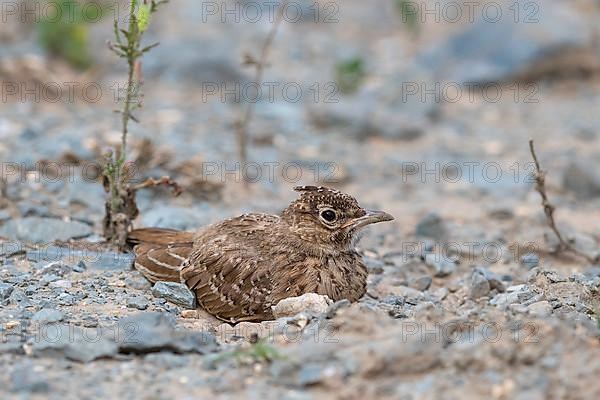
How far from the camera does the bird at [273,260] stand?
20.7 ft

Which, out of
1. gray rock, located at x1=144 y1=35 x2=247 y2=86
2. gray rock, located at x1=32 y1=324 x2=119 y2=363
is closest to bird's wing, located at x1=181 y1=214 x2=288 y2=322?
gray rock, located at x1=32 y1=324 x2=119 y2=363

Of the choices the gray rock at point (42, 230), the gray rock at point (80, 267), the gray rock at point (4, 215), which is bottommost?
the gray rock at point (80, 267)

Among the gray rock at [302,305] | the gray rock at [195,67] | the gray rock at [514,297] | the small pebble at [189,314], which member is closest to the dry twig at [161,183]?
the small pebble at [189,314]

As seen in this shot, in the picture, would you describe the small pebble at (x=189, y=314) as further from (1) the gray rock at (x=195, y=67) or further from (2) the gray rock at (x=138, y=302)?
(1) the gray rock at (x=195, y=67)

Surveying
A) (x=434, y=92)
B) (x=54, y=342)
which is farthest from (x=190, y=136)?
(x=54, y=342)

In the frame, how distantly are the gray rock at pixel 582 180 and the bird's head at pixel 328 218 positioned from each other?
391 centimetres

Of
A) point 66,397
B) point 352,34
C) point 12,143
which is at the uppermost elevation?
point 352,34

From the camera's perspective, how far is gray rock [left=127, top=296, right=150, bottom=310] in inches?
238

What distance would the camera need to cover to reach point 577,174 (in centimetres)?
988

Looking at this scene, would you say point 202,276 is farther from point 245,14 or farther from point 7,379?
point 245,14

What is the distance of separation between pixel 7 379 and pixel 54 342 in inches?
17.7

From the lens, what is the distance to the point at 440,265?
758 cm

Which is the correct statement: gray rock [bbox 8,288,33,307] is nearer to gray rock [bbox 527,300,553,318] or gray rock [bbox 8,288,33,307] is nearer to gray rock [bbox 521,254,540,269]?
gray rock [bbox 527,300,553,318]

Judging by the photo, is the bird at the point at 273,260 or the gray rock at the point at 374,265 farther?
the gray rock at the point at 374,265
